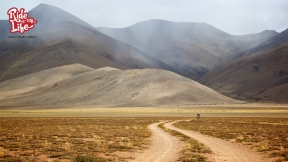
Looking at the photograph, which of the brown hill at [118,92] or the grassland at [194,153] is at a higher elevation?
the brown hill at [118,92]

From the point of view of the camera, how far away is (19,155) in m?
19.1

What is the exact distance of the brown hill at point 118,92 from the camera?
14975cm

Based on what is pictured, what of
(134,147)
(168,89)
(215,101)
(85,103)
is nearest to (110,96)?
(85,103)

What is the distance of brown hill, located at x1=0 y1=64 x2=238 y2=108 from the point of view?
149750 mm

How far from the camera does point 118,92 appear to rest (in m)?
160

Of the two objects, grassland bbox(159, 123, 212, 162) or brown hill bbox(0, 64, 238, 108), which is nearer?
grassland bbox(159, 123, 212, 162)

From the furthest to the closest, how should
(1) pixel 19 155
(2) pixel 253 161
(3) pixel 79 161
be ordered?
(1) pixel 19 155, (2) pixel 253 161, (3) pixel 79 161

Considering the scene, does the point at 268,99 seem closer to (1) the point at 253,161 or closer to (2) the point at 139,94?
(2) the point at 139,94

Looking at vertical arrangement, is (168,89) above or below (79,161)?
above

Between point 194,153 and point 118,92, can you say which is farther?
point 118,92

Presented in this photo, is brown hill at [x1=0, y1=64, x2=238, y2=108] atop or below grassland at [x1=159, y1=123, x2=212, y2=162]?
atop

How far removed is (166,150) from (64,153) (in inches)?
298

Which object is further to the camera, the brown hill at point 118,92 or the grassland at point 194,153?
the brown hill at point 118,92

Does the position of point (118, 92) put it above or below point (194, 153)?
above
